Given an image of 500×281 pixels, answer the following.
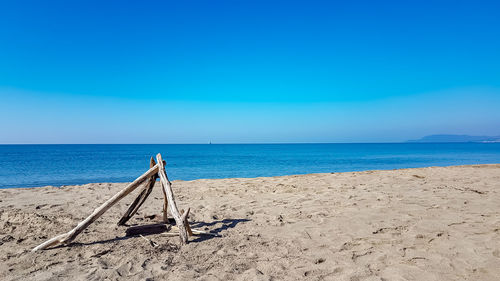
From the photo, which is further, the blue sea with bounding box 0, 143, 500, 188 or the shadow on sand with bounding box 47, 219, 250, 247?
the blue sea with bounding box 0, 143, 500, 188

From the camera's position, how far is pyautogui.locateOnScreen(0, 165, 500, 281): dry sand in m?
3.87

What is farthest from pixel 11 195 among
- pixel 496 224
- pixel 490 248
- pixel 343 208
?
pixel 496 224

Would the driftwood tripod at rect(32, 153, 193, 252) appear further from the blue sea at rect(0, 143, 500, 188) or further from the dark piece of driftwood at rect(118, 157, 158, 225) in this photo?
the blue sea at rect(0, 143, 500, 188)

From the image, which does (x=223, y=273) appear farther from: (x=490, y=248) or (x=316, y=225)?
(x=490, y=248)

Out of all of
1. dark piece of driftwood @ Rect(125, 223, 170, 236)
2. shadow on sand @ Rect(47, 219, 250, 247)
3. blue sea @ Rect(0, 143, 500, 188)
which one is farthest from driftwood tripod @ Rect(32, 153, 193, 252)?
blue sea @ Rect(0, 143, 500, 188)

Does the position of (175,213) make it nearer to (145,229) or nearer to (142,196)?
(145,229)

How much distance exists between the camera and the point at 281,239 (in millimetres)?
5156

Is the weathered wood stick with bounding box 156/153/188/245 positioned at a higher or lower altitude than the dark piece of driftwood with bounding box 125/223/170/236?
higher

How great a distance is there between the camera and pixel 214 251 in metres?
4.63

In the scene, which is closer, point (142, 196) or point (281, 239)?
point (281, 239)

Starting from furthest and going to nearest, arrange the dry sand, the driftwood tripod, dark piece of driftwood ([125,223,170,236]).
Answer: dark piece of driftwood ([125,223,170,236]) < the driftwood tripod < the dry sand

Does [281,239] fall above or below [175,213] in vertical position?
below

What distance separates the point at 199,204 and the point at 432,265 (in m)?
5.62

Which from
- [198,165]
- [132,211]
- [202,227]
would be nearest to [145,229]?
[132,211]
